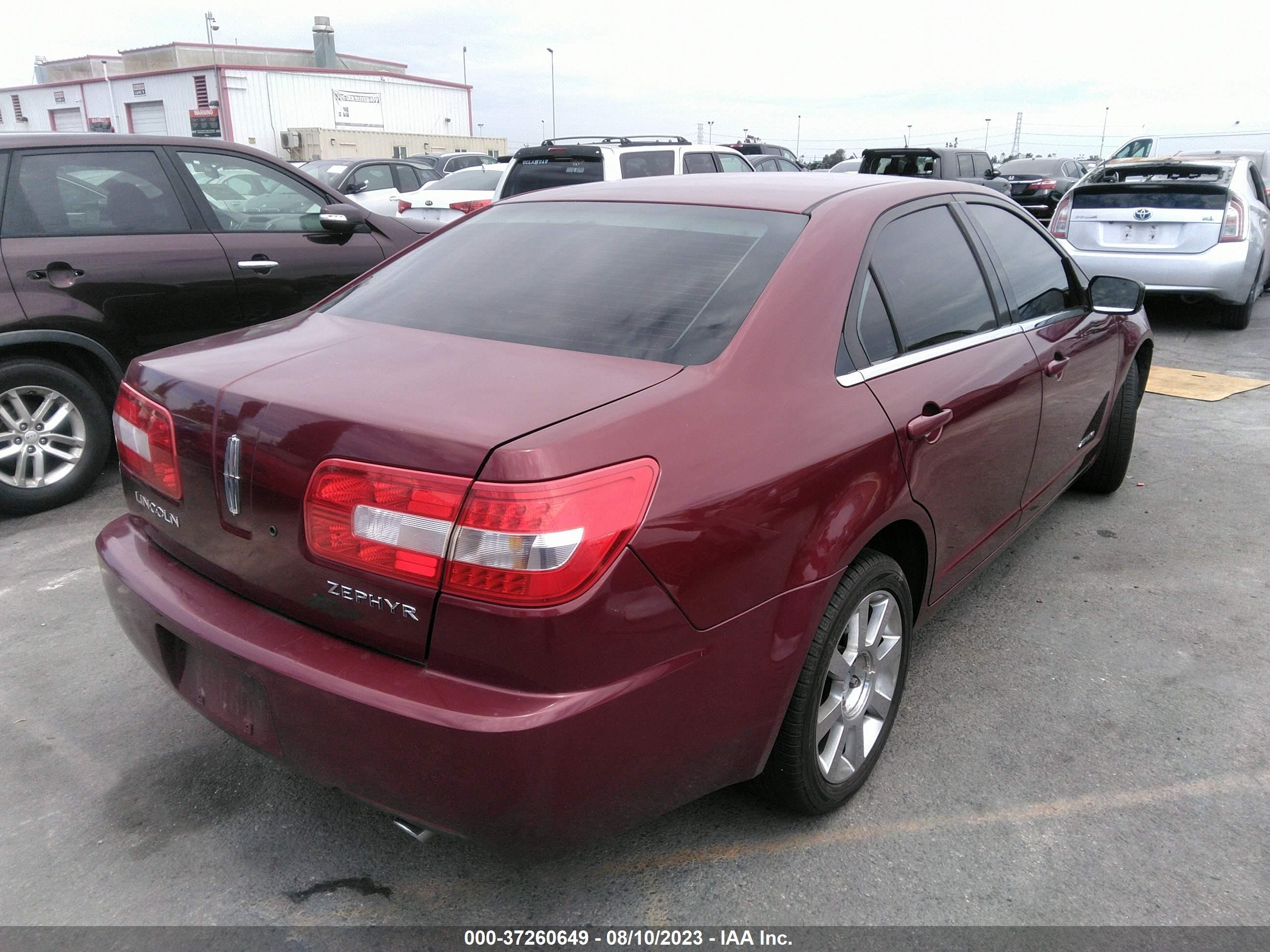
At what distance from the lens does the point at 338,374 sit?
208cm

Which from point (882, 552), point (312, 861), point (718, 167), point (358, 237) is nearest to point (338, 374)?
point (312, 861)

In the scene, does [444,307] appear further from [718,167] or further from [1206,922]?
[718,167]

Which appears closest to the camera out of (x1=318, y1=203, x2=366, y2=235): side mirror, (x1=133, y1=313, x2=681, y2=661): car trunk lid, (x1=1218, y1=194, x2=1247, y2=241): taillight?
(x1=133, y1=313, x2=681, y2=661): car trunk lid

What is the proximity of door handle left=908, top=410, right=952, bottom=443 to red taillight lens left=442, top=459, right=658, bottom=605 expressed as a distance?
1069mm

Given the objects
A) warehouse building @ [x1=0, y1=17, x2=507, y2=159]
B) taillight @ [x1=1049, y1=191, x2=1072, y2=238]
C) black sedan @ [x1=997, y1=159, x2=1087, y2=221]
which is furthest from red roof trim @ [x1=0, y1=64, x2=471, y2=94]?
taillight @ [x1=1049, y1=191, x2=1072, y2=238]

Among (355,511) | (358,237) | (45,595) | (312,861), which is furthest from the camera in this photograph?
(358,237)

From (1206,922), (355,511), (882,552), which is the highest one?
(355,511)

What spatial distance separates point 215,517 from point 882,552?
1643 millimetres

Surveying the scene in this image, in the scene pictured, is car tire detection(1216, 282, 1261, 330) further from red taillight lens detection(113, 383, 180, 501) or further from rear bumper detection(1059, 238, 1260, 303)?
red taillight lens detection(113, 383, 180, 501)

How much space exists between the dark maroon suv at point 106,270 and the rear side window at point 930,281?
357cm

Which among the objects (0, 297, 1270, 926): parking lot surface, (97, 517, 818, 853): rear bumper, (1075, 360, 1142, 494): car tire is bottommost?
(0, 297, 1270, 926): parking lot surface

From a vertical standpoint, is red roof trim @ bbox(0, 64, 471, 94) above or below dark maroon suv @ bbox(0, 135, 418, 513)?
above

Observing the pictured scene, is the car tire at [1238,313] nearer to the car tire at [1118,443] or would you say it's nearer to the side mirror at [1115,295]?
the car tire at [1118,443]

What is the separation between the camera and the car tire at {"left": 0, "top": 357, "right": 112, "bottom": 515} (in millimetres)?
4406
